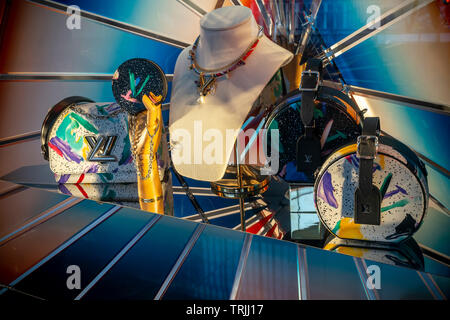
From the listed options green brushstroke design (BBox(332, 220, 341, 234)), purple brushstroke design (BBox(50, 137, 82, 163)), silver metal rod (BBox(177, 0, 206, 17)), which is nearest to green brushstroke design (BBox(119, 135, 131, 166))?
purple brushstroke design (BBox(50, 137, 82, 163))

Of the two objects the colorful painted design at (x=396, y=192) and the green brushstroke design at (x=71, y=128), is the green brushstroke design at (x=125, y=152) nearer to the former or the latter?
the green brushstroke design at (x=71, y=128)

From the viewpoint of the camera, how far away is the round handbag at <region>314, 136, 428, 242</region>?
63 cm

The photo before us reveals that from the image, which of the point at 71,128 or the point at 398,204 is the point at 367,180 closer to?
the point at 398,204

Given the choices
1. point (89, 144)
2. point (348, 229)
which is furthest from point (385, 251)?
point (89, 144)

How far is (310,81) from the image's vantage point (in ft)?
2.38

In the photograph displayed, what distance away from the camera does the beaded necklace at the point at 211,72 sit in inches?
31.1

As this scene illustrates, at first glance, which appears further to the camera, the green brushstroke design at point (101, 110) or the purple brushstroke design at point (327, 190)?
the green brushstroke design at point (101, 110)

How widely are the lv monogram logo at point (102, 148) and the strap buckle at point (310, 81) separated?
0.46m

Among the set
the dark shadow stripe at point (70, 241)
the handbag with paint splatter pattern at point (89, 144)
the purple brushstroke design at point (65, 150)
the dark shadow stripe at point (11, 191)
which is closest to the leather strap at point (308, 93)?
the handbag with paint splatter pattern at point (89, 144)

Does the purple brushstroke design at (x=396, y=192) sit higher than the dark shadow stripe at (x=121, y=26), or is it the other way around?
the dark shadow stripe at (x=121, y=26)

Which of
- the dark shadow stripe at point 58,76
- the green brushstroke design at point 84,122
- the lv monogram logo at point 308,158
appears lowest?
the lv monogram logo at point 308,158

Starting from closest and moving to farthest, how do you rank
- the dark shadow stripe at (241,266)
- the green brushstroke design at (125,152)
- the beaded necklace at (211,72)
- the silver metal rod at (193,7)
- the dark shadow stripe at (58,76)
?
the dark shadow stripe at (241,266) < the beaded necklace at (211,72) < the green brushstroke design at (125,152) < the silver metal rod at (193,7) < the dark shadow stripe at (58,76)

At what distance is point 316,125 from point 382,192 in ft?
0.58

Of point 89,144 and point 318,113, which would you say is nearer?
point 318,113
